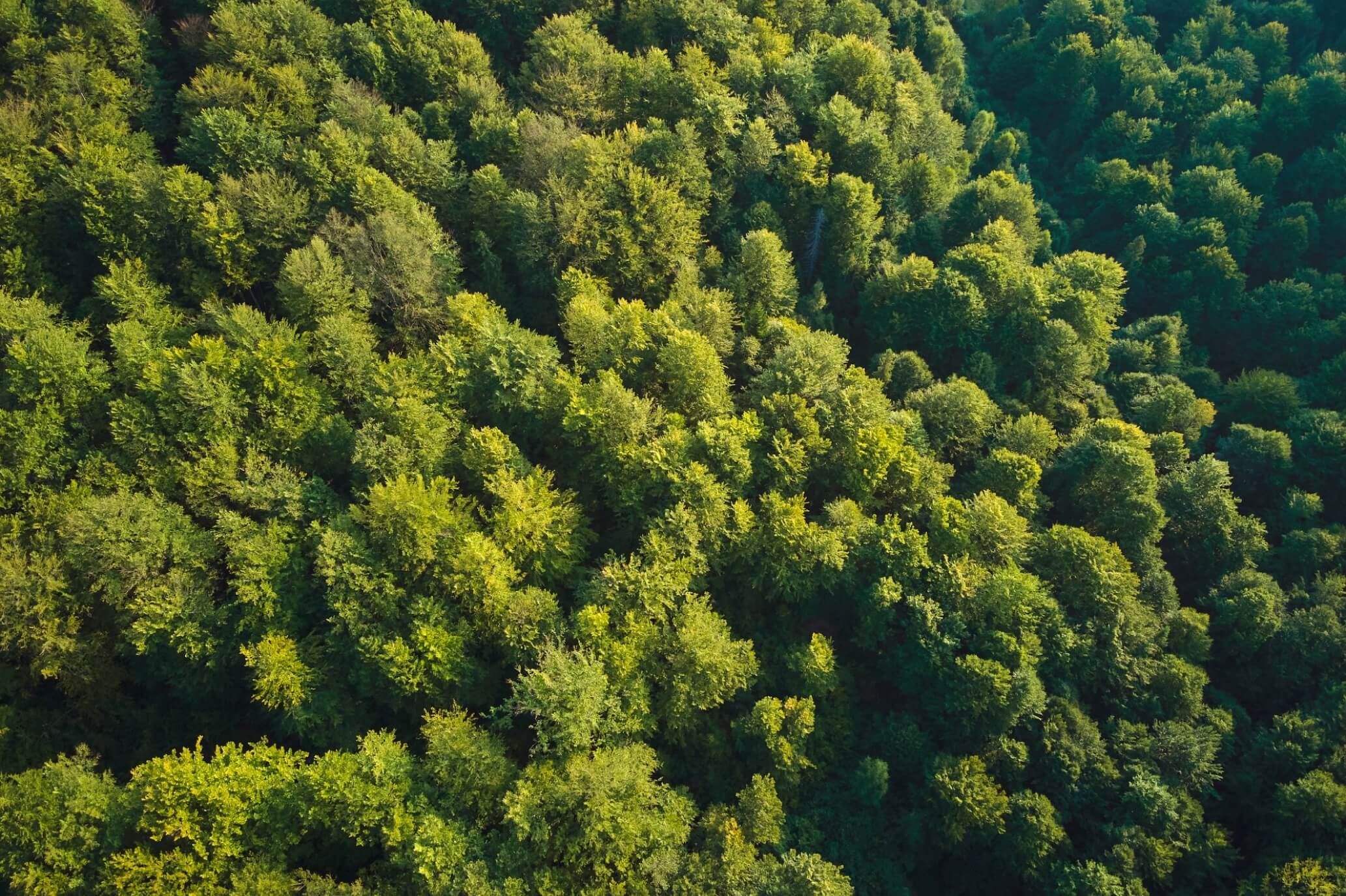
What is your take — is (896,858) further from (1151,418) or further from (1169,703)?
(1151,418)

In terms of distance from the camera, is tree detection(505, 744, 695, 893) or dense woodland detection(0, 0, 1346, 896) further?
dense woodland detection(0, 0, 1346, 896)

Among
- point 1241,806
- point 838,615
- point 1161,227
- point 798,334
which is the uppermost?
point 1161,227

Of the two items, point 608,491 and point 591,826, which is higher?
point 608,491

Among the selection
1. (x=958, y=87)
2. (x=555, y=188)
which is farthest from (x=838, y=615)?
(x=958, y=87)

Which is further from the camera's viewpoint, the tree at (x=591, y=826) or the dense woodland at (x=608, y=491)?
the dense woodland at (x=608, y=491)

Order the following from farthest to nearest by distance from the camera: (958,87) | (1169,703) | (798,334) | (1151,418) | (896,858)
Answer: (958,87), (1151,418), (798,334), (1169,703), (896,858)

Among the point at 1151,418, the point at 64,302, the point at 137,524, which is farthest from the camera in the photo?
the point at 1151,418

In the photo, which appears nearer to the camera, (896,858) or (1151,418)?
(896,858)

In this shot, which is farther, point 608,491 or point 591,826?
point 608,491
